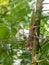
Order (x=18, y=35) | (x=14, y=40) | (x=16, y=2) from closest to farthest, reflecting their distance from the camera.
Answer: (x=14, y=40) → (x=18, y=35) → (x=16, y=2)

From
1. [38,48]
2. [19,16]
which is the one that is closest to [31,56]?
[38,48]

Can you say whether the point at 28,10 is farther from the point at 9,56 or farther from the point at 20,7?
the point at 9,56

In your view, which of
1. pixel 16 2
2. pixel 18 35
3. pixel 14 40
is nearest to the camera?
pixel 14 40

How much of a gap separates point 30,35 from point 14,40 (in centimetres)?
15

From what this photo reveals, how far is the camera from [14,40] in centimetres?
59

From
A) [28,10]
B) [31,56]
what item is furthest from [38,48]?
[28,10]

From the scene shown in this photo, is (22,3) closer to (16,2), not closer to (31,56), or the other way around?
(16,2)

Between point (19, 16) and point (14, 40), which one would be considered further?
point (19, 16)

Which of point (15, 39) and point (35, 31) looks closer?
point (15, 39)

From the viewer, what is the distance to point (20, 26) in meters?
0.72

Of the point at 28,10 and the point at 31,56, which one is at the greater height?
the point at 28,10

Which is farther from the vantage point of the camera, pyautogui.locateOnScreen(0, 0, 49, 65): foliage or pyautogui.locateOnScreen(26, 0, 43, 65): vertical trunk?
pyautogui.locateOnScreen(26, 0, 43, 65): vertical trunk

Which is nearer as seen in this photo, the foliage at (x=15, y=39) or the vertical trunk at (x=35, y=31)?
the foliage at (x=15, y=39)

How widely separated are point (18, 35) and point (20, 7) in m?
0.12
